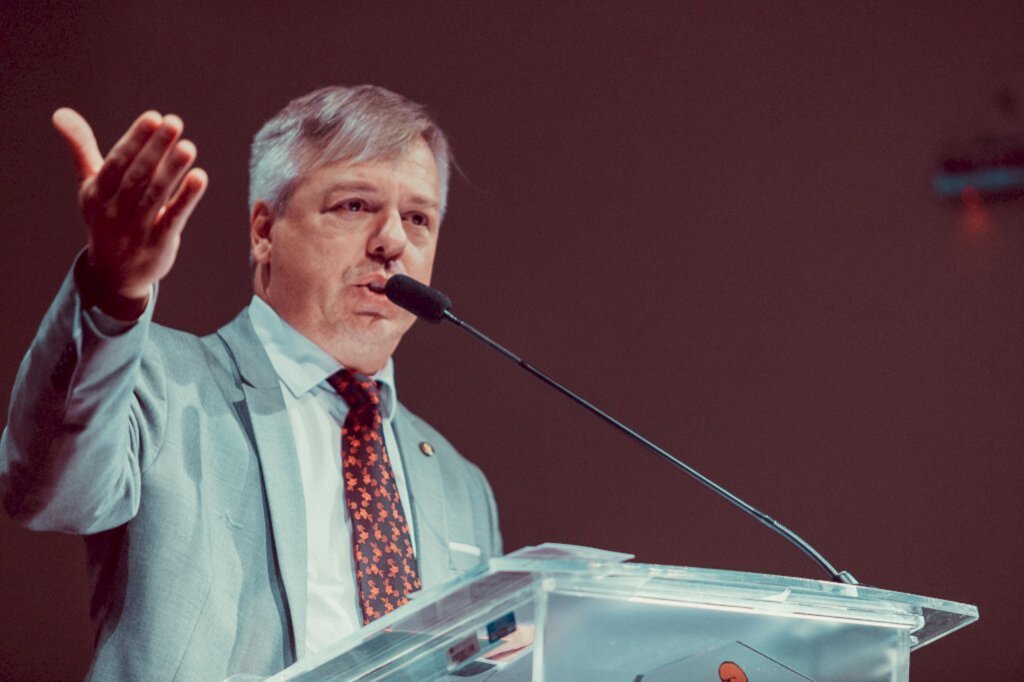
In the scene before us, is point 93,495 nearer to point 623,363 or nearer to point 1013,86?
point 623,363

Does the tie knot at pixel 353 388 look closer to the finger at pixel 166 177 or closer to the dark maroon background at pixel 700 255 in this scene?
the dark maroon background at pixel 700 255

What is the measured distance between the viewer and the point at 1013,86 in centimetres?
283

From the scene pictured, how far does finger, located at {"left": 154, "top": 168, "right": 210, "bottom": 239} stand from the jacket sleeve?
A: 0.11m

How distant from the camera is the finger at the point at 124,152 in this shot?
100 cm

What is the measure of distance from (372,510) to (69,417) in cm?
72

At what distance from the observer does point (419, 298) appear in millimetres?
1679

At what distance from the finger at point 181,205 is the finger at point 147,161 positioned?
3cm

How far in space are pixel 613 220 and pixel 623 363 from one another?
378 millimetres

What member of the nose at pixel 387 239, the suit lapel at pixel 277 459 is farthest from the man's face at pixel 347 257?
the suit lapel at pixel 277 459

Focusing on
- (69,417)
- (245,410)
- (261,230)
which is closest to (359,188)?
(261,230)

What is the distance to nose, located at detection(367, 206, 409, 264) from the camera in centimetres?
197

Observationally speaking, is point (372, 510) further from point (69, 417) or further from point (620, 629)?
point (620, 629)

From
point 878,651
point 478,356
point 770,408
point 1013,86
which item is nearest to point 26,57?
point 478,356

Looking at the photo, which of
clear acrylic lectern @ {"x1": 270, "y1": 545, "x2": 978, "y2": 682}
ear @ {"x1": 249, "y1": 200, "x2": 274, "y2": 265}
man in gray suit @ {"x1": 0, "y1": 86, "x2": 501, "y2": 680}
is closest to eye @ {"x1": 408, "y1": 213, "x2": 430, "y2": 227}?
man in gray suit @ {"x1": 0, "y1": 86, "x2": 501, "y2": 680}
